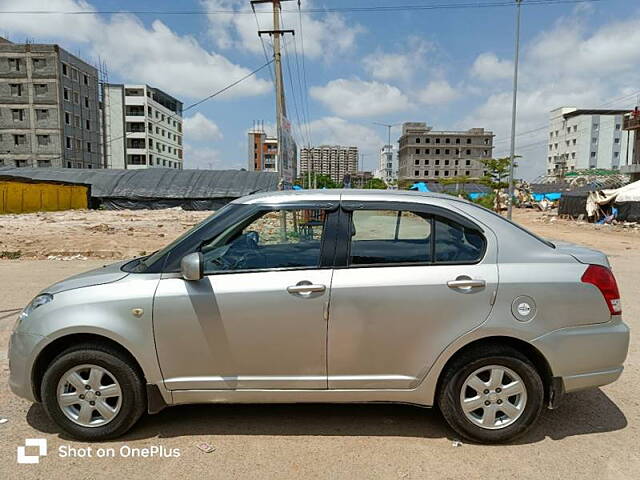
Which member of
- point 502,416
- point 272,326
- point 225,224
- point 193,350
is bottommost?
point 502,416

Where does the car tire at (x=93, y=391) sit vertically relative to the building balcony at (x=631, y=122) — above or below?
below

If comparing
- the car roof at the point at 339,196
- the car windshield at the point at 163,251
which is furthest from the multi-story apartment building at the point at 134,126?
the car roof at the point at 339,196

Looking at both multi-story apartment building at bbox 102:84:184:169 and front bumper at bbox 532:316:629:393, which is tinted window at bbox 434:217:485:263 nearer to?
front bumper at bbox 532:316:629:393

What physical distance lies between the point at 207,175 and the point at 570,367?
38076 mm

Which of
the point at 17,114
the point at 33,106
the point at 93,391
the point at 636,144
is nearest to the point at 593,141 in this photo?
the point at 636,144

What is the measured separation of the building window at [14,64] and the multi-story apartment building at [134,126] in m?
12.9

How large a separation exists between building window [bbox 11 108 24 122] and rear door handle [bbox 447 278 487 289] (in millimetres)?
68289

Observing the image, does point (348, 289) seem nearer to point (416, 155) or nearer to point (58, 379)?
point (58, 379)

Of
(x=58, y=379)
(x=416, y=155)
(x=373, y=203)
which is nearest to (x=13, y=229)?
(x=58, y=379)

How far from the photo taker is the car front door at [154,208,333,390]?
2850mm

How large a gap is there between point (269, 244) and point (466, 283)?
1.47 m

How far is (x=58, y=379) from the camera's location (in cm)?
292

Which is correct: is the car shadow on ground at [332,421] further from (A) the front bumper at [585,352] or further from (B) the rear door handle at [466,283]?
(B) the rear door handle at [466,283]

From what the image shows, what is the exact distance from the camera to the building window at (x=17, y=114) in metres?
56.0
